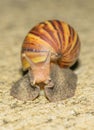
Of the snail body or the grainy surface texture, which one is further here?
the snail body

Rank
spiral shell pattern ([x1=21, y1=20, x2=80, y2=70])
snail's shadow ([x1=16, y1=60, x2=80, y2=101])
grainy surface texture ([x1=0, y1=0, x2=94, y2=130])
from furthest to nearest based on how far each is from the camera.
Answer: spiral shell pattern ([x1=21, y1=20, x2=80, y2=70]), snail's shadow ([x1=16, y1=60, x2=80, y2=101]), grainy surface texture ([x1=0, y1=0, x2=94, y2=130])

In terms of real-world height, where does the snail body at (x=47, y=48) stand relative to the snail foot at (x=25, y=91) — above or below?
above

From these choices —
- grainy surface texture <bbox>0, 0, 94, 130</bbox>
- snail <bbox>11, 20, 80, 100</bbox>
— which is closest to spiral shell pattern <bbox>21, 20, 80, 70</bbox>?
snail <bbox>11, 20, 80, 100</bbox>

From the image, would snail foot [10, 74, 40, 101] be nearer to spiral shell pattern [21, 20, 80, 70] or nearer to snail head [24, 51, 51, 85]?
snail head [24, 51, 51, 85]

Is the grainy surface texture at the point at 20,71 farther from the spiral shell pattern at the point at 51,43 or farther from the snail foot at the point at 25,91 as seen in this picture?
the spiral shell pattern at the point at 51,43

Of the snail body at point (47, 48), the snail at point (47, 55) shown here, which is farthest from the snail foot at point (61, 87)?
the snail body at point (47, 48)

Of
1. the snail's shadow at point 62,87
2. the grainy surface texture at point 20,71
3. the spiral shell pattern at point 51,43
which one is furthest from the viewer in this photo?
the spiral shell pattern at point 51,43

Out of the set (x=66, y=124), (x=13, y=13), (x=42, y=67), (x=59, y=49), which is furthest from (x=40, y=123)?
(x=13, y=13)

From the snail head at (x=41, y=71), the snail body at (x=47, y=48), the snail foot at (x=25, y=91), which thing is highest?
A: the snail body at (x=47, y=48)
